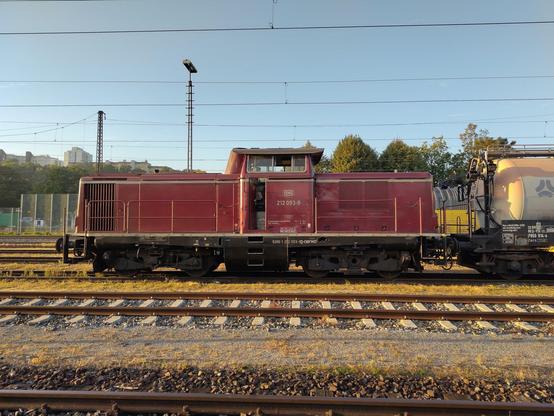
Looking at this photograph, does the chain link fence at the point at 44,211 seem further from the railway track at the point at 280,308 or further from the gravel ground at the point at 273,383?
the gravel ground at the point at 273,383

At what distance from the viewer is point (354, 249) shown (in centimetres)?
1073

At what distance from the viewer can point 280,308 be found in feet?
24.3

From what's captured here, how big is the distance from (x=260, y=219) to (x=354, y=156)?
32564mm

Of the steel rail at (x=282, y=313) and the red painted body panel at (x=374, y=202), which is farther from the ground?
the red painted body panel at (x=374, y=202)

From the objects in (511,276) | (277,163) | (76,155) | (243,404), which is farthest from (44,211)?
(76,155)

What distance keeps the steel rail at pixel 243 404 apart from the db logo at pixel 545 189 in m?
8.96

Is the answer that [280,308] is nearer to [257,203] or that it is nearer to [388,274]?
[257,203]

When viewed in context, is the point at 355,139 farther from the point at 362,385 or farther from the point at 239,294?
the point at 362,385

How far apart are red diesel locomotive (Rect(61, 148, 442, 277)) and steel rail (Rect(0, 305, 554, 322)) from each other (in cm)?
347

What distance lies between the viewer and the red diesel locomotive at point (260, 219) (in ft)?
35.3

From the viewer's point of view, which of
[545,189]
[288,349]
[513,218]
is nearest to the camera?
[288,349]

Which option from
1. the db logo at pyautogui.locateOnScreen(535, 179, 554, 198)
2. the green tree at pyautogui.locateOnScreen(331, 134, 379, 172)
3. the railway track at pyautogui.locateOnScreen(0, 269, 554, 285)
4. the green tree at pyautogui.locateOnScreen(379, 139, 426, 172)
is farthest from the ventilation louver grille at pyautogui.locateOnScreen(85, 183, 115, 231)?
the green tree at pyautogui.locateOnScreen(379, 139, 426, 172)

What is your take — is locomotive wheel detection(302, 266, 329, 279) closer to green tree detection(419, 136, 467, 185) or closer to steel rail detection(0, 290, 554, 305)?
steel rail detection(0, 290, 554, 305)

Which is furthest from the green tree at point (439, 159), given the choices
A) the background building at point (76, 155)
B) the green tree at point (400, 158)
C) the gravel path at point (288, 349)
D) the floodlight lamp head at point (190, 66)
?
the background building at point (76, 155)
